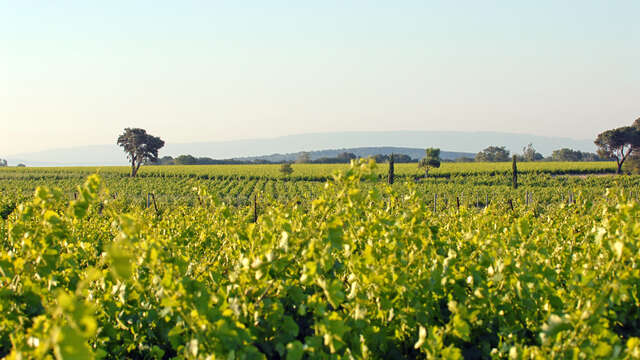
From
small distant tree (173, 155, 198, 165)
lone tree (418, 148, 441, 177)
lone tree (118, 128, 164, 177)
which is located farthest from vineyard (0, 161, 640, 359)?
small distant tree (173, 155, 198, 165)

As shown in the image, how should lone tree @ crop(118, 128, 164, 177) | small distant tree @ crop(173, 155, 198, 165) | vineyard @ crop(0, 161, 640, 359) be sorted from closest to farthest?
1. vineyard @ crop(0, 161, 640, 359)
2. lone tree @ crop(118, 128, 164, 177)
3. small distant tree @ crop(173, 155, 198, 165)

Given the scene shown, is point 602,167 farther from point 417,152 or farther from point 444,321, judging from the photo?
point 417,152

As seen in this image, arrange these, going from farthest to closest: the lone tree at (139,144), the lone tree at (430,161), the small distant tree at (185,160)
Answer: the small distant tree at (185,160) < the lone tree at (139,144) < the lone tree at (430,161)

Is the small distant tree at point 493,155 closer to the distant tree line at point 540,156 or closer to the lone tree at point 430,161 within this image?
the distant tree line at point 540,156

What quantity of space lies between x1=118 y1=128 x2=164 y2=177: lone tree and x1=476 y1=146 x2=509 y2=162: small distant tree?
236 ft

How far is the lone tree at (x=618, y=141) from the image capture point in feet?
177

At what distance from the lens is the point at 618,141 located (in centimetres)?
5444

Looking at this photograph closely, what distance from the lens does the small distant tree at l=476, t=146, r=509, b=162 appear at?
102375 millimetres

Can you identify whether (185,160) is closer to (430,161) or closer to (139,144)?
(139,144)

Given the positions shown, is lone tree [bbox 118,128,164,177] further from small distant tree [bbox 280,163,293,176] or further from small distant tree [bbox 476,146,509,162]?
small distant tree [bbox 476,146,509,162]

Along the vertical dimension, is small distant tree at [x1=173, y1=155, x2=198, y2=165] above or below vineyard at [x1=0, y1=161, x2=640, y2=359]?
above

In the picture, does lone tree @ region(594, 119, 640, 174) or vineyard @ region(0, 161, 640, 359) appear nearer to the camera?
vineyard @ region(0, 161, 640, 359)

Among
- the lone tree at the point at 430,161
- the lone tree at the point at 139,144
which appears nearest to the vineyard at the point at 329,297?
the lone tree at the point at 430,161

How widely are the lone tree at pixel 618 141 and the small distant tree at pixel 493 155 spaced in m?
44.6
